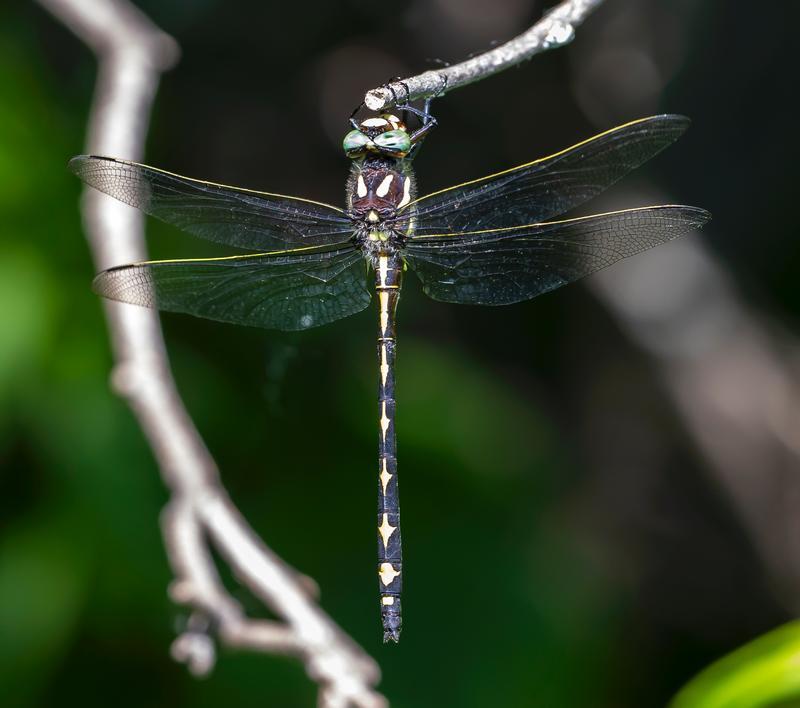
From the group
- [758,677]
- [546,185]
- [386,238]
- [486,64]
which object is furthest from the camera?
[386,238]

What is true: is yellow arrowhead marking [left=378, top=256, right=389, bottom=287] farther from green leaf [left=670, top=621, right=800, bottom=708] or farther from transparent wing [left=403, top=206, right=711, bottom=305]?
green leaf [left=670, top=621, right=800, bottom=708]

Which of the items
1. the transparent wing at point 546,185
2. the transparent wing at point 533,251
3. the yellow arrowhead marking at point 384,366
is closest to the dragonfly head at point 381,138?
the transparent wing at point 546,185

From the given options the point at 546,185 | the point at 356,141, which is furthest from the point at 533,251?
the point at 356,141

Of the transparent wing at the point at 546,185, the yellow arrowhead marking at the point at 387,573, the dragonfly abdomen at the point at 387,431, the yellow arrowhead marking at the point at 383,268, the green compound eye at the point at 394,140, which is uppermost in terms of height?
the green compound eye at the point at 394,140

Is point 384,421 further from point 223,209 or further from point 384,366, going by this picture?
point 223,209

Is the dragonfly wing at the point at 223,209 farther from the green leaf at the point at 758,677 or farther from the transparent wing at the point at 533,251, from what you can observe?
the green leaf at the point at 758,677

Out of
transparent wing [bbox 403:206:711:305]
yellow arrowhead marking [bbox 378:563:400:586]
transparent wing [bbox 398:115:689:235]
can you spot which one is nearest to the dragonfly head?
transparent wing [bbox 398:115:689:235]

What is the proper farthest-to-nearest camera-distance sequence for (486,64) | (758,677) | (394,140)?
(394,140), (758,677), (486,64)
